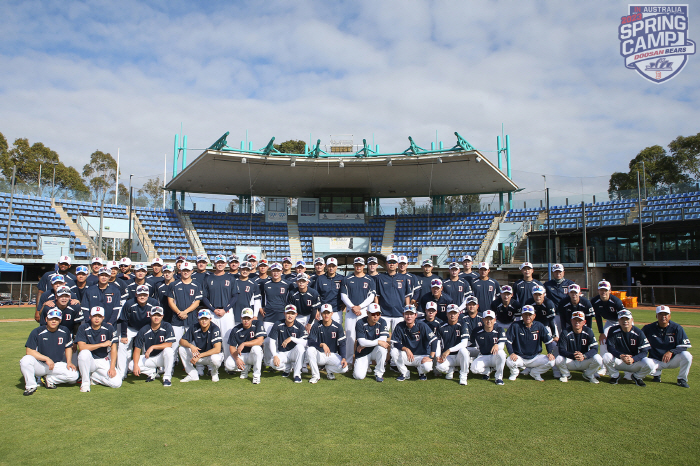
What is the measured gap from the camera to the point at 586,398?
5898 mm

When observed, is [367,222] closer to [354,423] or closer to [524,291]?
[524,291]

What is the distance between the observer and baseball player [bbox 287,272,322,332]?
778 centimetres

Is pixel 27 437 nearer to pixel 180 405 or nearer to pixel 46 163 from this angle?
pixel 180 405

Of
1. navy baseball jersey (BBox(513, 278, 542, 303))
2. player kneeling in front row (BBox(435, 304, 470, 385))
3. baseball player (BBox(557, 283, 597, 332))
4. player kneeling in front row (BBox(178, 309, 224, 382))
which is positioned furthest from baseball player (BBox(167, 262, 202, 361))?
baseball player (BBox(557, 283, 597, 332))

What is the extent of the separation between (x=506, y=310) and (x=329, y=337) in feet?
10.0

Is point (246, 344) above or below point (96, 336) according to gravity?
below

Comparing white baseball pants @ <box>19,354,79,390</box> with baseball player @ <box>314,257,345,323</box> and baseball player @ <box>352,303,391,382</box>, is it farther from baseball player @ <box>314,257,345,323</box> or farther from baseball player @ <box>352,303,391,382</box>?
baseball player @ <box>352,303,391,382</box>

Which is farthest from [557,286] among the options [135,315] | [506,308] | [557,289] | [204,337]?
[135,315]

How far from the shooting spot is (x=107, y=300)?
24.8 feet

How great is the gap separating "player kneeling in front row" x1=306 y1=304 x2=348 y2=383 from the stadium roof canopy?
15556 millimetres

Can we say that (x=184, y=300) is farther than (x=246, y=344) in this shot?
Yes

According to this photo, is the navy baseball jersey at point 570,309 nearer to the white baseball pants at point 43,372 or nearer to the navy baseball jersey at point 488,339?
the navy baseball jersey at point 488,339

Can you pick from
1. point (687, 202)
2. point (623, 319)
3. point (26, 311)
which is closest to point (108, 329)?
point (623, 319)

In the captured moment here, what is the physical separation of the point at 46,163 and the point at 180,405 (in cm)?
4632
